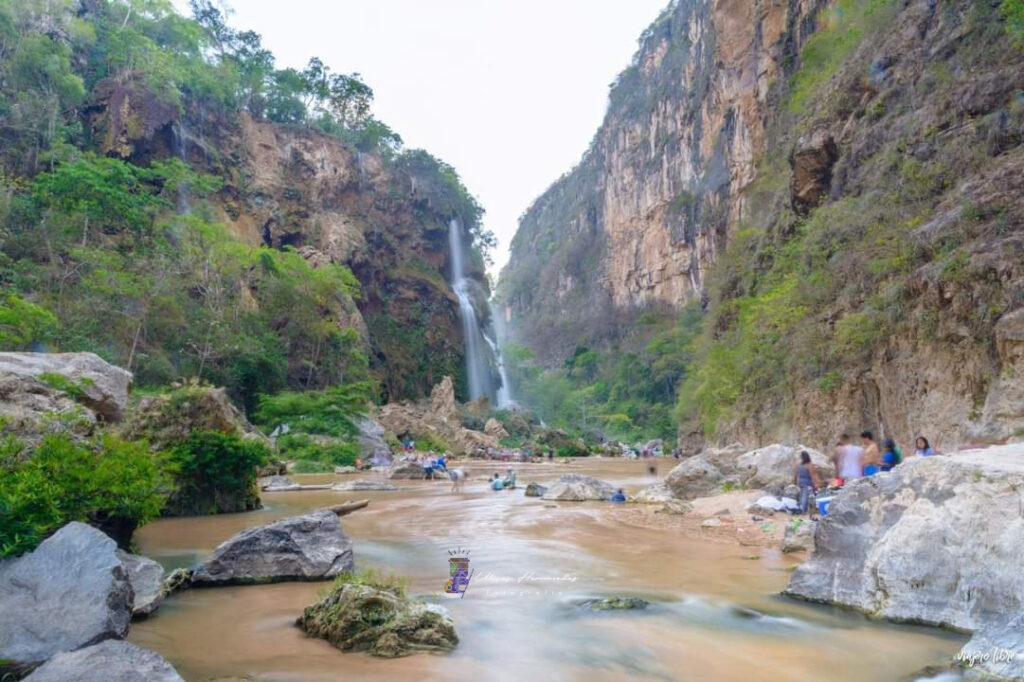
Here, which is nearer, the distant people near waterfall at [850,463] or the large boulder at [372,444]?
the distant people near waterfall at [850,463]

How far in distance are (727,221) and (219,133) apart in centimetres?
3994

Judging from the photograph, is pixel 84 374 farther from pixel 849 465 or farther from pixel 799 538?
pixel 849 465

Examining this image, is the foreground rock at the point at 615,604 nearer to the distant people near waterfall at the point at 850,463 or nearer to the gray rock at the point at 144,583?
the gray rock at the point at 144,583

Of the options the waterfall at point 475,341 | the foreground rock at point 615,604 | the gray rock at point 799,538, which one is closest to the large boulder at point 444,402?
the waterfall at point 475,341

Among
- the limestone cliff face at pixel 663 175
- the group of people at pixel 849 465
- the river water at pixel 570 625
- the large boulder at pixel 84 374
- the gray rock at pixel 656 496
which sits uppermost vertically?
the limestone cliff face at pixel 663 175

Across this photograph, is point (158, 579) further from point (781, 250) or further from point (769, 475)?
point (781, 250)

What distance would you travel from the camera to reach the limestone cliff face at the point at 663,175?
50.1 meters

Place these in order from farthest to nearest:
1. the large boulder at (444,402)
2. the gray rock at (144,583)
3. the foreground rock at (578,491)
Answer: the large boulder at (444,402) < the foreground rock at (578,491) < the gray rock at (144,583)

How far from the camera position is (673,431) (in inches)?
2254

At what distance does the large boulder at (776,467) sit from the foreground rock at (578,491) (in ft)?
10.6

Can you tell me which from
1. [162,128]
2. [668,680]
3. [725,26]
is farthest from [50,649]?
[725,26]

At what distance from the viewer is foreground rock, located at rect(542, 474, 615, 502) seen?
14.7m

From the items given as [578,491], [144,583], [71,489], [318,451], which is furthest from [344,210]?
[144,583]

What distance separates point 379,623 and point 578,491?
35.3 ft
